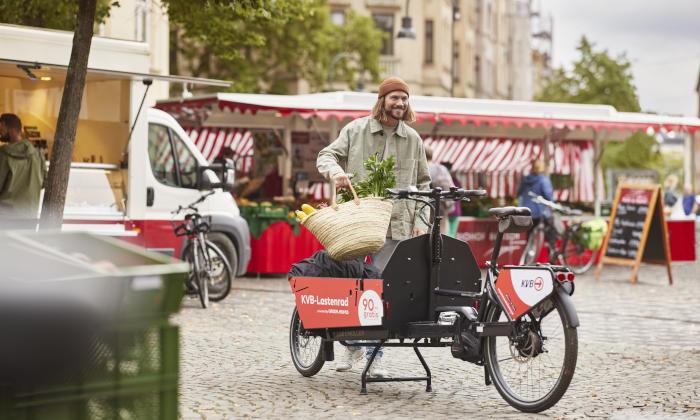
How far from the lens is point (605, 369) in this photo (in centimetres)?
940

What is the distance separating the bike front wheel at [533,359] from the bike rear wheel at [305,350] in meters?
1.39

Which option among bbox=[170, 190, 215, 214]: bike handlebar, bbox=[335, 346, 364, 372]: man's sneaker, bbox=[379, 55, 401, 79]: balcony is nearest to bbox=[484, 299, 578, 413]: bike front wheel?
bbox=[335, 346, 364, 372]: man's sneaker

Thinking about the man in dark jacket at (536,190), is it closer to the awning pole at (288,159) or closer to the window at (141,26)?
the awning pole at (288,159)

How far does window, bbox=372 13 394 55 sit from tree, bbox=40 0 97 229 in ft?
145

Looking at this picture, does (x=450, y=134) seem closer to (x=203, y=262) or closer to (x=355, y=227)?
(x=203, y=262)

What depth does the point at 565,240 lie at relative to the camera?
68.1 ft

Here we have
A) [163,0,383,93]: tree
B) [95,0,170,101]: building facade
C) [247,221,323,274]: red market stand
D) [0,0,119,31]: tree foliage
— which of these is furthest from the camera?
[163,0,383,93]: tree

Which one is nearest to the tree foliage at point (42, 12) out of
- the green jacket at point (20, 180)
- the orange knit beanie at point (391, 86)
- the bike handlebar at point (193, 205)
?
the bike handlebar at point (193, 205)

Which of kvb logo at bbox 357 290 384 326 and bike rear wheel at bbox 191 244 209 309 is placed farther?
bike rear wheel at bbox 191 244 209 309

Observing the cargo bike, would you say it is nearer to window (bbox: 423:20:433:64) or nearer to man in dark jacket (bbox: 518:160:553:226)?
man in dark jacket (bbox: 518:160:553:226)

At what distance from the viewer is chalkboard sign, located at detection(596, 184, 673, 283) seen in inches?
754

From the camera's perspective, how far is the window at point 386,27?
55.8 m

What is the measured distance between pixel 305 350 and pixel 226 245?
298 inches

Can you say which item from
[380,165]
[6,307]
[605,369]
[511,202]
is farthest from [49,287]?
[511,202]
